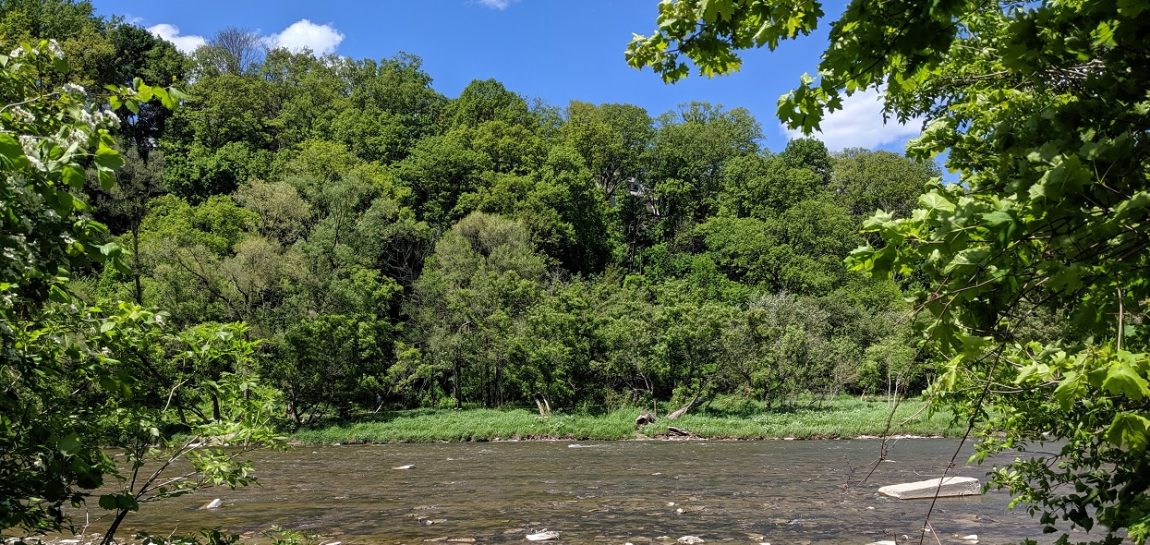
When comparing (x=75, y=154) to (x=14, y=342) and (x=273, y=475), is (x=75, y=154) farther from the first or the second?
(x=273, y=475)

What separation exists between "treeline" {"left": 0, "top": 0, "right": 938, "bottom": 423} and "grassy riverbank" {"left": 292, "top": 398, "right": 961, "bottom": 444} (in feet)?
8.94

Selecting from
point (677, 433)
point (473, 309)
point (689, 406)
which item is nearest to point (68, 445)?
point (677, 433)

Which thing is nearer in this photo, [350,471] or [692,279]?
[350,471]

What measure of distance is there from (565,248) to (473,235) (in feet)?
49.1

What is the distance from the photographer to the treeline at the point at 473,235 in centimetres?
4175

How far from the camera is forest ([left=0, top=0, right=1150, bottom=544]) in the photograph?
2430mm

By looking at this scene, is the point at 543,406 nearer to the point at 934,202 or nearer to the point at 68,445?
the point at 68,445

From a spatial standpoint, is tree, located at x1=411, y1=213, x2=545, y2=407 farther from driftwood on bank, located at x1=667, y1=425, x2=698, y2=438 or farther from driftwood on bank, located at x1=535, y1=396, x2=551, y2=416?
driftwood on bank, located at x1=667, y1=425, x2=698, y2=438

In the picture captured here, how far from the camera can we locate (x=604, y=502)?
A: 17031 millimetres

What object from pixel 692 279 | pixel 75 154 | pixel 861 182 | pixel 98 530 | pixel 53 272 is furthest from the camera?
pixel 861 182

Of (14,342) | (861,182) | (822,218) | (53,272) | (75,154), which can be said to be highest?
(861,182)

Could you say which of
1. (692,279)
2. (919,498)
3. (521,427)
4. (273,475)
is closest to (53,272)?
(919,498)

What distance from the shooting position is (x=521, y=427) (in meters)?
37.7

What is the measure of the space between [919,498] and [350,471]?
18.1m
